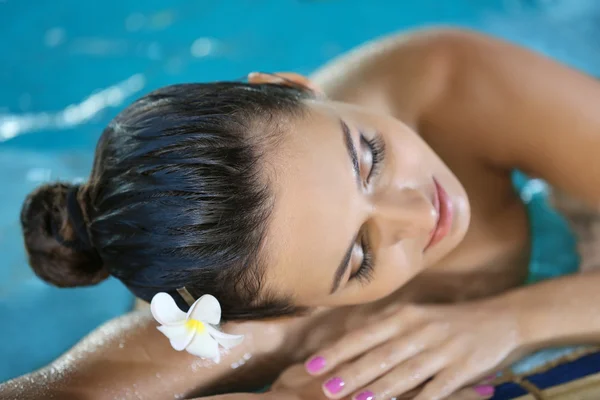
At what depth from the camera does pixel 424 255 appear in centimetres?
142

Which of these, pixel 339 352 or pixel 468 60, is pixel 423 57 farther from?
pixel 339 352

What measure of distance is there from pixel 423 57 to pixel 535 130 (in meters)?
0.38

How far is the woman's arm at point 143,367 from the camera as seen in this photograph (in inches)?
51.7

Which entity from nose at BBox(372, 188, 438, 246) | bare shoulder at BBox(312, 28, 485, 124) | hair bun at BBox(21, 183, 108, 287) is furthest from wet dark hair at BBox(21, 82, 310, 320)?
bare shoulder at BBox(312, 28, 485, 124)

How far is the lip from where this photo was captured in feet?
4.58

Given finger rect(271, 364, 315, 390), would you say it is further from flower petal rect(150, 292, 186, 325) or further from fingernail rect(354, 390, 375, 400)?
flower petal rect(150, 292, 186, 325)

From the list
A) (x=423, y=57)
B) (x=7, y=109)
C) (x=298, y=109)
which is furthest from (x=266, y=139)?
(x=7, y=109)

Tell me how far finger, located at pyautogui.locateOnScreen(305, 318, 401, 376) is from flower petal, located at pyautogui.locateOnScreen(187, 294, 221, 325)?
29 cm

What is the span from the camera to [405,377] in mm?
1279

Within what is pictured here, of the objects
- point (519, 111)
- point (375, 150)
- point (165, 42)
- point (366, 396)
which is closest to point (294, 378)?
point (366, 396)

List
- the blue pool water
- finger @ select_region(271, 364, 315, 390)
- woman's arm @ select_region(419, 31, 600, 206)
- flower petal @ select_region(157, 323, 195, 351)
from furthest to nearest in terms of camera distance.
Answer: the blue pool water < woman's arm @ select_region(419, 31, 600, 206) < finger @ select_region(271, 364, 315, 390) < flower petal @ select_region(157, 323, 195, 351)

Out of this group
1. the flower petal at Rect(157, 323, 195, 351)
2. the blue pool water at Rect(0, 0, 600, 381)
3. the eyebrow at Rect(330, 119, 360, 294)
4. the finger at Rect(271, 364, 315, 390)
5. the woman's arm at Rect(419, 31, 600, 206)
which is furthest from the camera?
the blue pool water at Rect(0, 0, 600, 381)

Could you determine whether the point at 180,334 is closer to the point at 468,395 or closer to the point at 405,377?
the point at 405,377

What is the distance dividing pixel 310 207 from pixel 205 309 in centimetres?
A: 26
